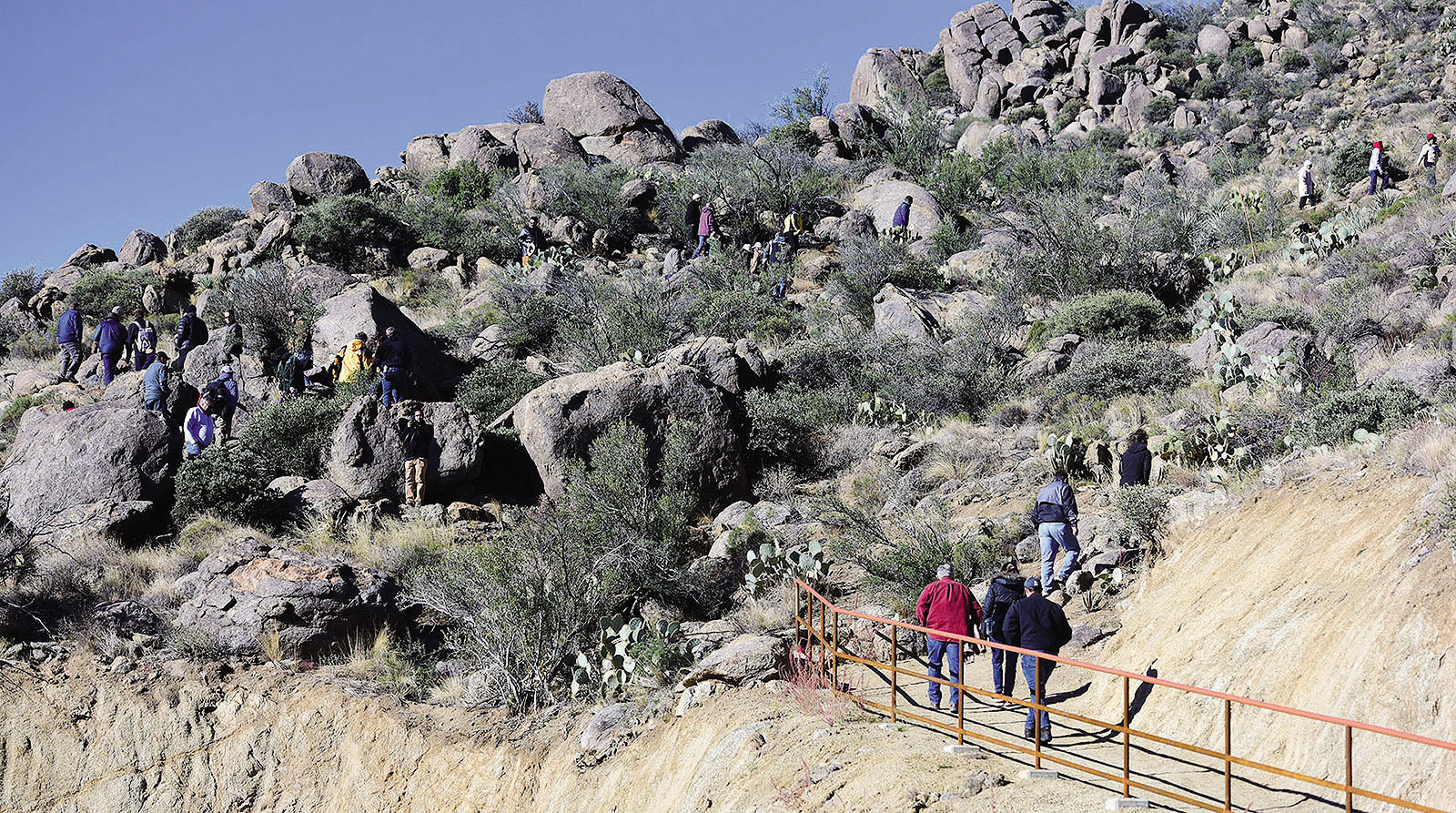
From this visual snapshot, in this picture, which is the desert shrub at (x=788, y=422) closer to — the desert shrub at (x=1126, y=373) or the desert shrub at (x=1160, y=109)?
the desert shrub at (x=1126, y=373)

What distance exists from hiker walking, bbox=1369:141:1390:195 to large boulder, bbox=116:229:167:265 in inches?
1421

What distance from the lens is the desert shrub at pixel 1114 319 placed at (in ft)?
63.7

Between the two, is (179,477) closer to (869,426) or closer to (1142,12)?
(869,426)

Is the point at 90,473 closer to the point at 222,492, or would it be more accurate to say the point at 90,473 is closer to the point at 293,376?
the point at 222,492

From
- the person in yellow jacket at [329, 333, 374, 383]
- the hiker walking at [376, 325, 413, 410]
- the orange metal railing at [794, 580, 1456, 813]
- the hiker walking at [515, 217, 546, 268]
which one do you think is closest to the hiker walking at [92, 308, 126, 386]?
the person in yellow jacket at [329, 333, 374, 383]

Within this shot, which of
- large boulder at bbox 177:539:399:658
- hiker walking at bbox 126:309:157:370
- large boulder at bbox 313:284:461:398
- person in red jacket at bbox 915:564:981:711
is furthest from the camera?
large boulder at bbox 313:284:461:398

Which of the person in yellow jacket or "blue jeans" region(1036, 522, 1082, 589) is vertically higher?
the person in yellow jacket

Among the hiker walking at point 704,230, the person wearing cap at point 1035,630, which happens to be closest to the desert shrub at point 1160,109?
the hiker walking at point 704,230

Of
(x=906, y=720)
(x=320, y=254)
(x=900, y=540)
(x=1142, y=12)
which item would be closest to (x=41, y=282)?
(x=320, y=254)

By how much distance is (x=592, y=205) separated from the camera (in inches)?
1223

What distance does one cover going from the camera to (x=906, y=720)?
8.35 m

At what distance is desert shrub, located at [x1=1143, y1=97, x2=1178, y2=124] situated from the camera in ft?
138

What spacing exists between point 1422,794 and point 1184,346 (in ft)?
44.6

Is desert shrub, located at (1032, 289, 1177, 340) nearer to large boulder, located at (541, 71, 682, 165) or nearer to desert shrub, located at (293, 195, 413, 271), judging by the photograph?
desert shrub, located at (293, 195, 413, 271)
